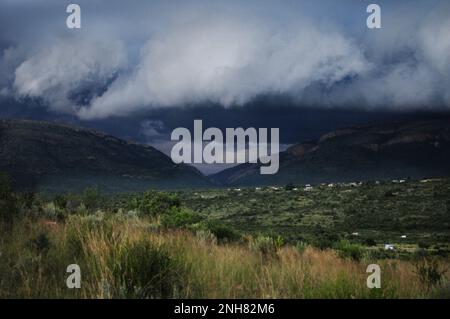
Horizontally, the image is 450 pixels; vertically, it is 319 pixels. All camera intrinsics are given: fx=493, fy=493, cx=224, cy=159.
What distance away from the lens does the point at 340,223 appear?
5919 centimetres

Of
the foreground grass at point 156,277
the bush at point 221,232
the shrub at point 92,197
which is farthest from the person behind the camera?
the shrub at point 92,197

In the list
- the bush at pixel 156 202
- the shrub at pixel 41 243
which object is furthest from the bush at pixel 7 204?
the bush at pixel 156 202

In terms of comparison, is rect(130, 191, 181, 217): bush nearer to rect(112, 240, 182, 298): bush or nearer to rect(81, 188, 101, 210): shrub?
rect(81, 188, 101, 210): shrub

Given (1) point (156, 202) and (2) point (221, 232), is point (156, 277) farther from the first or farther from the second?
(1) point (156, 202)

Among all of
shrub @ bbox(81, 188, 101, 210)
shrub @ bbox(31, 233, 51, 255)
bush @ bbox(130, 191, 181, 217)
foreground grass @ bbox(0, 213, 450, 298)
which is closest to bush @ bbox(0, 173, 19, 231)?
shrub @ bbox(31, 233, 51, 255)

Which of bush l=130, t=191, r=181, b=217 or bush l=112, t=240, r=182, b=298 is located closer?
bush l=112, t=240, r=182, b=298

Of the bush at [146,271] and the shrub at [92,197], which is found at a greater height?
the shrub at [92,197]

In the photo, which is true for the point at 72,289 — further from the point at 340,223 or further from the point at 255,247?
the point at 340,223

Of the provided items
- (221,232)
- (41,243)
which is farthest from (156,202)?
(41,243)

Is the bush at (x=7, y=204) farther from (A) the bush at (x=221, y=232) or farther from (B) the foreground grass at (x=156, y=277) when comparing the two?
(A) the bush at (x=221, y=232)

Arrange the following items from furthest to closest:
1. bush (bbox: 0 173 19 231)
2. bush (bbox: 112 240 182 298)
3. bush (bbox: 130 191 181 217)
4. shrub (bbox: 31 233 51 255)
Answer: bush (bbox: 130 191 181 217), bush (bbox: 0 173 19 231), shrub (bbox: 31 233 51 255), bush (bbox: 112 240 182 298)
